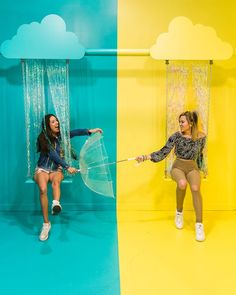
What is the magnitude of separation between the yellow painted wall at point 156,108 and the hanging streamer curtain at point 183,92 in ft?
0.97

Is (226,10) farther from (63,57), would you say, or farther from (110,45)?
(63,57)

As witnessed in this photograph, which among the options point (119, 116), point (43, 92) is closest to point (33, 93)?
point (43, 92)

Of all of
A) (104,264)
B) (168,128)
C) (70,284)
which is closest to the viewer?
(70,284)

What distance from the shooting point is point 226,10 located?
4.02 meters

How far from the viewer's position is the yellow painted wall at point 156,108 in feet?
13.1

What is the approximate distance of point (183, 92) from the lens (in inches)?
151

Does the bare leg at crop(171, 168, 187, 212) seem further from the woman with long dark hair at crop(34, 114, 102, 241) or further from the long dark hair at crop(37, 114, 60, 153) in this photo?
the long dark hair at crop(37, 114, 60, 153)

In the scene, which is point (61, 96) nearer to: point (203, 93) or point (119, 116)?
point (119, 116)

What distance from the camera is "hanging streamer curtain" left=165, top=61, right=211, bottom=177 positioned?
12.3 feet

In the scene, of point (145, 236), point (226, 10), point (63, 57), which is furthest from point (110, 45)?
point (145, 236)

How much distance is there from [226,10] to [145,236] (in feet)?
8.61

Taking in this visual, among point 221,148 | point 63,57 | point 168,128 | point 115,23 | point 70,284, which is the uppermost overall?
point 115,23

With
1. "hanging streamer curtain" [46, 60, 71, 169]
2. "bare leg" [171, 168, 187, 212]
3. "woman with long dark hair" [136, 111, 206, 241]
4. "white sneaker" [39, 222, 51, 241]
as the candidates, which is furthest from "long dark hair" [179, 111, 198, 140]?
"white sneaker" [39, 222, 51, 241]

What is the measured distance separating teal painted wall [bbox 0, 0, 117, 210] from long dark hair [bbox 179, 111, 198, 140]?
91 cm
